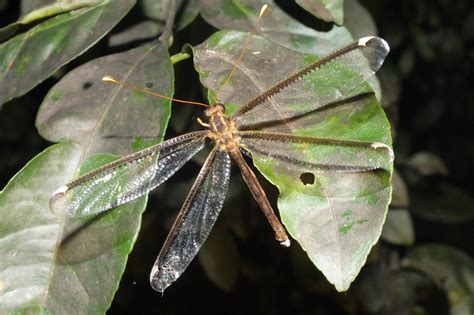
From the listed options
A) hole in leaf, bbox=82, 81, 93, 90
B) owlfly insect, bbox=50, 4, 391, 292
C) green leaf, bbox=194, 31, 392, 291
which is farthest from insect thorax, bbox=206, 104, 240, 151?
hole in leaf, bbox=82, 81, 93, 90

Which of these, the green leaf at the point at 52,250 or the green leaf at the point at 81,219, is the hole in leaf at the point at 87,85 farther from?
the green leaf at the point at 52,250

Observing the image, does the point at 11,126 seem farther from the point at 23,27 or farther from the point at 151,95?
the point at 151,95

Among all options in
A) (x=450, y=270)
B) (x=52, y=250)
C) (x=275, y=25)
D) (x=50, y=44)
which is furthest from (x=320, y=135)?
(x=450, y=270)

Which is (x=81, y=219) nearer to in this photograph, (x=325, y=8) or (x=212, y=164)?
(x=212, y=164)

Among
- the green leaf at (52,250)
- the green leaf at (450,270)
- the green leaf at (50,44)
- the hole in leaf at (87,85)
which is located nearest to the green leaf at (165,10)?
the green leaf at (50,44)

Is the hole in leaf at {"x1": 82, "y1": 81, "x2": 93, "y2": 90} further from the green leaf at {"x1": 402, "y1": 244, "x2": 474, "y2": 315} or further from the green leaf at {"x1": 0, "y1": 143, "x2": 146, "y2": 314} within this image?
the green leaf at {"x1": 402, "y1": 244, "x2": 474, "y2": 315}

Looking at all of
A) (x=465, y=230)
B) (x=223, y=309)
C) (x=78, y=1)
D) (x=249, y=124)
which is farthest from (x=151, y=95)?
(x=465, y=230)
